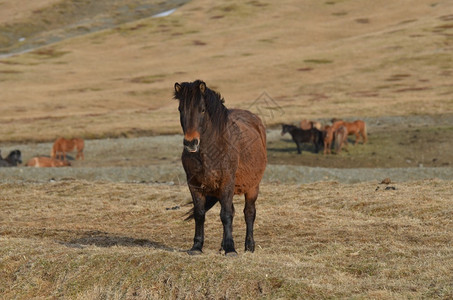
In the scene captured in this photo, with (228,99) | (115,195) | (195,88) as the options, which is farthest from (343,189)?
(228,99)

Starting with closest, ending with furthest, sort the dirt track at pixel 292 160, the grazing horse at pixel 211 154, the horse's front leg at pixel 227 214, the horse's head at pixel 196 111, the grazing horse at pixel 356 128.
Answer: the horse's head at pixel 196 111, the grazing horse at pixel 211 154, the horse's front leg at pixel 227 214, the dirt track at pixel 292 160, the grazing horse at pixel 356 128

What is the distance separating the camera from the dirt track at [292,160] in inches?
1040

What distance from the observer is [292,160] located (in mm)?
33312

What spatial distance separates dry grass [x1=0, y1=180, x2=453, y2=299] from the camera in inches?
358

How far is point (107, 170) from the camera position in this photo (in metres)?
28.4

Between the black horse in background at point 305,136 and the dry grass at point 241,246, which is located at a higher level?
the dry grass at point 241,246

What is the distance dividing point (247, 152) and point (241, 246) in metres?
2.11

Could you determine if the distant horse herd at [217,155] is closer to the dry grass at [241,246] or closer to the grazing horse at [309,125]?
the dry grass at [241,246]

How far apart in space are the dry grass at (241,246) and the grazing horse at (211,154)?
2.79 feet

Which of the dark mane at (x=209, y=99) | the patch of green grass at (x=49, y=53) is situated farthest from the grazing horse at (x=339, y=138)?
the patch of green grass at (x=49, y=53)

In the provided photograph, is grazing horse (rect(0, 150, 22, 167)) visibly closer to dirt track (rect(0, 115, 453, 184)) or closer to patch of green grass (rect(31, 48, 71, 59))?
dirt track (rect(0, 115, 453, 184))

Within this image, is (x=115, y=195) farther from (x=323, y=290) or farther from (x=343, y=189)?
(x=323, y=290)

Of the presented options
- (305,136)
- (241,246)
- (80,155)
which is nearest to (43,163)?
(80,155)

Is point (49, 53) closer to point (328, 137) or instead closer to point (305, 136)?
point (305, 136)
